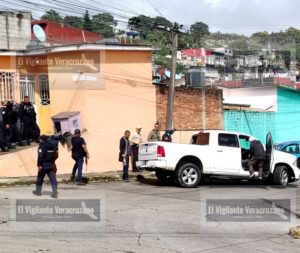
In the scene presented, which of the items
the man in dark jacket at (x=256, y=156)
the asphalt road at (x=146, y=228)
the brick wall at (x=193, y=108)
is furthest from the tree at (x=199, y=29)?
the asphalt road at (x=146, y=228)

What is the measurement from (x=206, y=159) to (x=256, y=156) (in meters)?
1.49

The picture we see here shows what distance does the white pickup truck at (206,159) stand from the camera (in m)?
16.2

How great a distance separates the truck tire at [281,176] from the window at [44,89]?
978 cm

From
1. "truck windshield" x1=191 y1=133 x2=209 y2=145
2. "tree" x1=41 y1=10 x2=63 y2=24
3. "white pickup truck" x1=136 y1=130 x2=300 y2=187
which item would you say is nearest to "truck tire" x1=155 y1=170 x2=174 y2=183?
"white pickup truck" x1=136 y1=130 x2=300 y2=187

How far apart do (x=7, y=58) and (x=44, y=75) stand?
1.60 m

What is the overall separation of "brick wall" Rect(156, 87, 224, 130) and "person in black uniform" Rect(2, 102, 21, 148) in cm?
599

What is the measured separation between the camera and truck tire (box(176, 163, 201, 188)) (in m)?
16.3

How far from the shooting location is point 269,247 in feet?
29.0

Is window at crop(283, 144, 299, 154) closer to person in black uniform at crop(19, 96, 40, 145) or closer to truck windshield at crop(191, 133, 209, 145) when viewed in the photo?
truck windshield at crop(191, 133, 209, 145)

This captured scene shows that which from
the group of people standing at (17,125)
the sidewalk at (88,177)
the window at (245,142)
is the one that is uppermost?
the group of people standing at (17,125)

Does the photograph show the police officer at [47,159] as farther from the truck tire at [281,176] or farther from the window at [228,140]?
the truck tire at [281,176]

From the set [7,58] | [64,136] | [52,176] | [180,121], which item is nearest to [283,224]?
[52,176]

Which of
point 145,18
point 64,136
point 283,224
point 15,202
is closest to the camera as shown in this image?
point 283,224

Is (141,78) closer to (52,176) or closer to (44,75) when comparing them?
(44,75)
